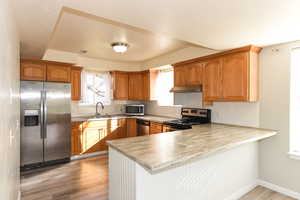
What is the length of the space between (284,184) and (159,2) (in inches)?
124

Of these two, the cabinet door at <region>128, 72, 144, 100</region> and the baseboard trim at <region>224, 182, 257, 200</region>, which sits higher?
the cabinet door at <region>128, 72, 144, 100</region>

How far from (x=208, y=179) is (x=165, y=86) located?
2984mm

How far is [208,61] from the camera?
10.6 feet

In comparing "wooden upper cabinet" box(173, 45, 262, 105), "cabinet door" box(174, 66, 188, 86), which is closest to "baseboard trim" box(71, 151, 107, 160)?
"cabinet door" box(174, 66, 188, 86)

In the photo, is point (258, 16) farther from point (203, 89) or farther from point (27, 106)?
point (27, 106)

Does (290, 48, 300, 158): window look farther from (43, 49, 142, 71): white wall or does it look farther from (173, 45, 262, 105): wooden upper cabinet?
(43, 49, 142, 71): white wall

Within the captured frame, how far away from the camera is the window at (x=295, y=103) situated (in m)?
2.55

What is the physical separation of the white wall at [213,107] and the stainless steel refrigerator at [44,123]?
2.47m

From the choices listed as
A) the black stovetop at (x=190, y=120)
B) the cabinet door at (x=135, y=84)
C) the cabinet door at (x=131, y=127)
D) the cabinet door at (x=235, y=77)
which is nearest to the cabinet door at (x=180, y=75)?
the black stovetop at (x=190, y=120)

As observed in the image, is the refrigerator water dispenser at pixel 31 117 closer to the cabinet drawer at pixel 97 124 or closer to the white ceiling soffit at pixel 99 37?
the cabinet drawer at pixel 97 124

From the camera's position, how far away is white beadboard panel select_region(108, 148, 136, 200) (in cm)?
160

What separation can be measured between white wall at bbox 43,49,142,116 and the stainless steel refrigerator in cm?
77

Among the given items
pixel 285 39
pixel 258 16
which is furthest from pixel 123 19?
pixel 285 39

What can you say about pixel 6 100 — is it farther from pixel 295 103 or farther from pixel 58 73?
pixel 295 103
